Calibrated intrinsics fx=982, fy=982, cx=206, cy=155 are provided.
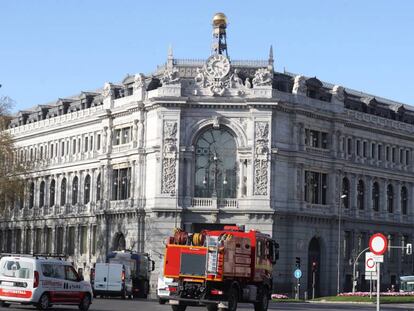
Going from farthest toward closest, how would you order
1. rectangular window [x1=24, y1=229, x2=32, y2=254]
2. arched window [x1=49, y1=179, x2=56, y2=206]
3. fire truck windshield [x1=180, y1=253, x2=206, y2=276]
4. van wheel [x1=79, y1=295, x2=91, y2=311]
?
1. rectangular window [x1=24, y1=229, x2=32, y2=254]
2. arched window [x1=49, y1=179, x2=56, y2=206]
3. fire truck windshield [x1=180, y1=253, x2=206, y2=276]
4. van wheel [x1=79, y1=295, x2=91, y2=311]

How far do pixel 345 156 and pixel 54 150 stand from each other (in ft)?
111

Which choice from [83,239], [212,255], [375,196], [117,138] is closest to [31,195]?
[83,239]

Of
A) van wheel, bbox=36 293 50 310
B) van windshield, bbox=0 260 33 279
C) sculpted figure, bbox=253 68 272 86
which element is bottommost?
van wheel, bbox=36 293 50 310

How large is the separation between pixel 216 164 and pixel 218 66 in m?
9.14

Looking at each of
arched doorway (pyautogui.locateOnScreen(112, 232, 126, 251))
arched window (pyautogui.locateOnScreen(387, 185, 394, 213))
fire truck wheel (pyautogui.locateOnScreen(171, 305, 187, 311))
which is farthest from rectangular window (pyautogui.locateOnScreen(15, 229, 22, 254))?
fire truck wheel (pyautogui.locateOnScreen(171, 305, 187, 311))

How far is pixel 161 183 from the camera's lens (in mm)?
90250

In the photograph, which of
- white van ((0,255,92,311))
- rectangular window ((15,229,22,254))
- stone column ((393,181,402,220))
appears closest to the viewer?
white van ((0,255,92,311))

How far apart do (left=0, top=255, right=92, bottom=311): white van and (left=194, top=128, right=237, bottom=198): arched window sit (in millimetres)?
49113

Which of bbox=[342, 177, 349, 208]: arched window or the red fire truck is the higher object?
bbox=[342, 177, 349, 208]: arched window

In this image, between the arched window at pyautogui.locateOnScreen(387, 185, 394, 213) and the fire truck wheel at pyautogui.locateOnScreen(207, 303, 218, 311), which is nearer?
the fire truck wheel at pyautogui.locateOnScreen(207, 303, 218, 311)

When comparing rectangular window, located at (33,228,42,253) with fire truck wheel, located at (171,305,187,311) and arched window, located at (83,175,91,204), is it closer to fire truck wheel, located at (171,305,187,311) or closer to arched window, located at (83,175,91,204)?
arched window, located at (83,175,91,204)

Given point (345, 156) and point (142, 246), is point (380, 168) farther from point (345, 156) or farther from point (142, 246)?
point (142, 246)

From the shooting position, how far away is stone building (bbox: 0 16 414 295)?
90.4 m

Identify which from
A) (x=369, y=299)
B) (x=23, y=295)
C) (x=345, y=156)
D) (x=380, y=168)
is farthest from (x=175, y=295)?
(x=380, y=168)
